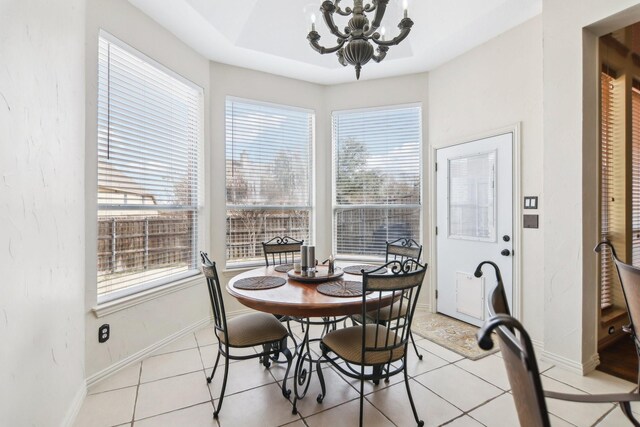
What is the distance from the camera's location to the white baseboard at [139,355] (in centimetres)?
234

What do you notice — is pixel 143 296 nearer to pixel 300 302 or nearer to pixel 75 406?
pixel 75 406

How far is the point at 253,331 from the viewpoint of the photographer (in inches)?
85.4

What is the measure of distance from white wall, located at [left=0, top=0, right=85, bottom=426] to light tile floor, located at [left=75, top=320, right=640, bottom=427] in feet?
1.25

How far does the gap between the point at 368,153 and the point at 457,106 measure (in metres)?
1.18

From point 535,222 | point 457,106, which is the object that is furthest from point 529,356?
point 457,106

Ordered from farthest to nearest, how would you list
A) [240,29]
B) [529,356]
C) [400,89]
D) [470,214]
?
1. [400,89]
2. [470,214]
3. [240,29]
4. [529,356]

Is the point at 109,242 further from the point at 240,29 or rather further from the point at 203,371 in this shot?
the point at 240,29

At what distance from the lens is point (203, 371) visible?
2.52 meters

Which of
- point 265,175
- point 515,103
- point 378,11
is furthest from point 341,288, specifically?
point 515,103

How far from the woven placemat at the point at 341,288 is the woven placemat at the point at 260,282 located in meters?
0.33

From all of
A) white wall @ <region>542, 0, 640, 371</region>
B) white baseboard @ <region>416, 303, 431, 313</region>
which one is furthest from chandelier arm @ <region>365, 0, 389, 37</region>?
white baseboard @ <region>416, 303, 431, 313</region>

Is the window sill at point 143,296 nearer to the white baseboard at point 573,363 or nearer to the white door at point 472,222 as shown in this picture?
the white door at point 472,222

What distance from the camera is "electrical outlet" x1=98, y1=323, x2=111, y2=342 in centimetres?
237

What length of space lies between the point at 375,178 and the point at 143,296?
2.95 m
